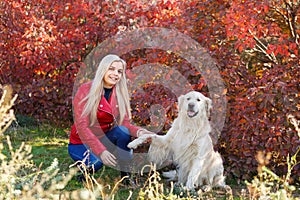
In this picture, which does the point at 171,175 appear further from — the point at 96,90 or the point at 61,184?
the point at 61,184

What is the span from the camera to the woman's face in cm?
415

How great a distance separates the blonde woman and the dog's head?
508 mm

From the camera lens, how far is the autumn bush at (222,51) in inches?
161

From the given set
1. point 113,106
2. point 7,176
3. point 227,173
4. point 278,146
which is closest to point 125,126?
point 113,106

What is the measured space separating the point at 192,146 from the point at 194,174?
23cm

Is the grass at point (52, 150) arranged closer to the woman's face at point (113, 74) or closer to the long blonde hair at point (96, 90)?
the long blonde hair at point (96, 90)

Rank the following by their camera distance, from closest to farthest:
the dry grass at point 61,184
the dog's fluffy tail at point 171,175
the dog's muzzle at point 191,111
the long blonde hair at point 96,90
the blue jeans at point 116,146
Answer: the dry grass at point 61,184 < the dog's muzzle at point 191,111 < the long blonde hair at point 96,90 < the blue jeans at point 116,146 < the dog's fluffy tail at point 171,175

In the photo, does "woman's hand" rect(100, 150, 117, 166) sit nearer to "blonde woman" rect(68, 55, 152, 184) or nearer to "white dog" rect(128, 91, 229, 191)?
"blonde woman" rect(68, 55, 152, 184)

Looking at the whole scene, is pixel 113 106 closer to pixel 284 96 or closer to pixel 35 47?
pixel 284 96


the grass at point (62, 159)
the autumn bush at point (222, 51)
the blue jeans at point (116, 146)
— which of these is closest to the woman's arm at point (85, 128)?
the blue jeans at point (116, 146)

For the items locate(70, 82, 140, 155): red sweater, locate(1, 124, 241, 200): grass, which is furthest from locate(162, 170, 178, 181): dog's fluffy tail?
locate(70, 82, 140, 155): red sweater

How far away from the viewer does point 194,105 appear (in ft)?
12.7

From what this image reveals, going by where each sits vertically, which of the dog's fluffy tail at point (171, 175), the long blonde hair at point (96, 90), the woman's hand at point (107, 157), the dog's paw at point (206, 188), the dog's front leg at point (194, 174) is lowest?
the dog's paw at point (206, 188)

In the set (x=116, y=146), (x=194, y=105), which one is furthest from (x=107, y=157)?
(x=194, y=105)
